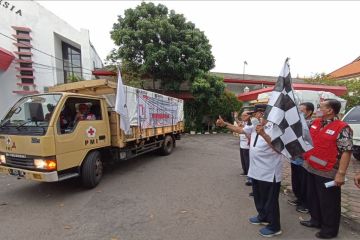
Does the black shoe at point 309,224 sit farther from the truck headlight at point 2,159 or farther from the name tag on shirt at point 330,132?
the truck headlight at point 2,159

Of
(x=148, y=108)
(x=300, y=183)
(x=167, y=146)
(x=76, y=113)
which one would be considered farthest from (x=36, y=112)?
(x=167, y=146)

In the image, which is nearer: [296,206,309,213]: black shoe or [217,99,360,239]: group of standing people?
[217,99,360,239]: group of standing people

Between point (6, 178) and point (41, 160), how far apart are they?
2943 millimetres

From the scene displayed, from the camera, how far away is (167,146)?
33.3 ft

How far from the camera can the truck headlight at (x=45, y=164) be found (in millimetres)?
4699

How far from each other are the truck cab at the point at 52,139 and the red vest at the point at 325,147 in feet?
14.1

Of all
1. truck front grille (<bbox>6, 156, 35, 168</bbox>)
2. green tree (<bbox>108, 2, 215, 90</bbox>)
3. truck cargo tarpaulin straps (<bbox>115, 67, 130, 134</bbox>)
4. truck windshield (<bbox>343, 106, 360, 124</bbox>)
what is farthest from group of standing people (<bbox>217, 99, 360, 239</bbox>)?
green tree (<bbox>108, 2, 215, 90</bbox>)

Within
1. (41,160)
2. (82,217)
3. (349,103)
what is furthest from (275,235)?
(349,103)

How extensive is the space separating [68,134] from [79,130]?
29cm

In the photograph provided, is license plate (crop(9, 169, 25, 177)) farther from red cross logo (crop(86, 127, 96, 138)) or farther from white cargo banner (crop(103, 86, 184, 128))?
white cargo banner (crop(103, 86, 184, 128))

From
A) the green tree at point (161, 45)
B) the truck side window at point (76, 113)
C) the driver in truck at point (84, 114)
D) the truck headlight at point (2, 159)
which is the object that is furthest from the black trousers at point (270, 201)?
the green tree at point (161, 45)

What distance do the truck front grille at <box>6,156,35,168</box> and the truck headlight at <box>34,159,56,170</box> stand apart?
0.12 m

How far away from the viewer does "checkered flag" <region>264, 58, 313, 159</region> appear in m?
3.18

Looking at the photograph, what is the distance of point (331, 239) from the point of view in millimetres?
3445
